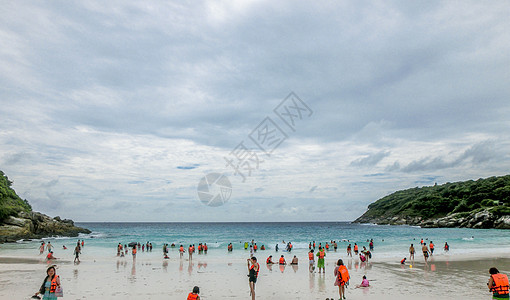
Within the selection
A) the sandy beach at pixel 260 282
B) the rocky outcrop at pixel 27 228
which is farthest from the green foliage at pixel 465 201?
the rocky outcrop at pixel 27 228

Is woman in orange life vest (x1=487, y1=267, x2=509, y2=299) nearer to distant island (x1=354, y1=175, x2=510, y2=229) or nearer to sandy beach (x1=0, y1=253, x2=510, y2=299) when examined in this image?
sandy beach (x1=0, y1=253, x2=510, y2=299)

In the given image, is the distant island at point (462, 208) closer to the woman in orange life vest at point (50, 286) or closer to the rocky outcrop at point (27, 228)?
the woman in orange life vest at point (50, 286)

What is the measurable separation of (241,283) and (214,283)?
1.56m

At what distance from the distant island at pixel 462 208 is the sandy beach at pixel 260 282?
69878mm

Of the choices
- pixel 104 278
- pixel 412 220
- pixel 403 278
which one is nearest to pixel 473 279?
pixel 403 278

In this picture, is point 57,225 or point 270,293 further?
point 57,225

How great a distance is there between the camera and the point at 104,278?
791 inches

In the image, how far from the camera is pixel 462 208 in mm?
102875

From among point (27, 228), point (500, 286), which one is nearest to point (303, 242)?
point (27, 228)

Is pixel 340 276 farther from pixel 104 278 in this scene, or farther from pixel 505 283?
pixel 104 278

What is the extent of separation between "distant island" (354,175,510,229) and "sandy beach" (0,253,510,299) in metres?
69.9

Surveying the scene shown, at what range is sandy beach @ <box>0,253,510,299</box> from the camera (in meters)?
15.2

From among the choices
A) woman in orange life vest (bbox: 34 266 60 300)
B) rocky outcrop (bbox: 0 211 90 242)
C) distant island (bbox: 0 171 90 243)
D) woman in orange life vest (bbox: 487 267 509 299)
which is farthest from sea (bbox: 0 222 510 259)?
woman in orange life vest (bbox: 34 266 60 300)

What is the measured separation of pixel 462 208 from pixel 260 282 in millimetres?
107866
